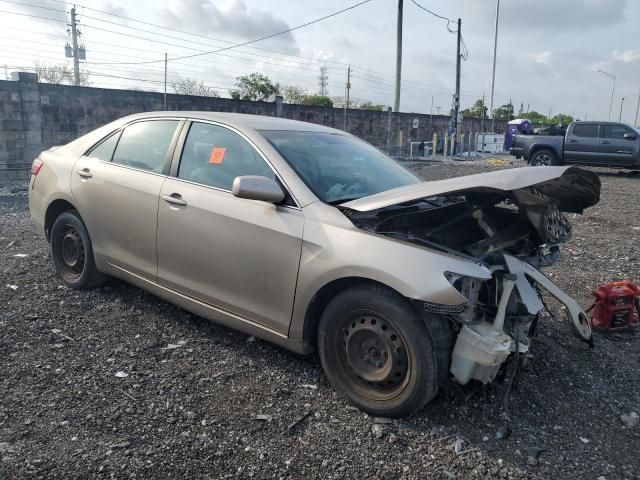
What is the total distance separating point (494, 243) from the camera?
3203mm

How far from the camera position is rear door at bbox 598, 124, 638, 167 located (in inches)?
679

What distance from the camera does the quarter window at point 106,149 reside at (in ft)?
14.4

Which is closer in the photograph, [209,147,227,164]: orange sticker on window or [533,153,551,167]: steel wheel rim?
[209,147,227,164]: orange sticker on window

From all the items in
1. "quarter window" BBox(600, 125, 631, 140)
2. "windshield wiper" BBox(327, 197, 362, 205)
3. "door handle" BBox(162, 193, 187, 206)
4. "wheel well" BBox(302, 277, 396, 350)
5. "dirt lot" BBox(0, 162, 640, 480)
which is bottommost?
"dirt lot" BBox(0, 162, 640, 480)

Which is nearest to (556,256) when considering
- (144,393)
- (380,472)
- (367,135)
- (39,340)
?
(380,472)

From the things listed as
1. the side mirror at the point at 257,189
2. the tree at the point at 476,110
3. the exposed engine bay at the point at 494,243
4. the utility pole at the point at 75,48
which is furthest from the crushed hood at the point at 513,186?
the tree at the point at 476,110

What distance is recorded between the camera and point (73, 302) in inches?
173

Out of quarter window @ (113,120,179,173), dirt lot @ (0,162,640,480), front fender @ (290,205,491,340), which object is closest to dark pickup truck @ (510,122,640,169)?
dirt lot @ (0,162,640,480)

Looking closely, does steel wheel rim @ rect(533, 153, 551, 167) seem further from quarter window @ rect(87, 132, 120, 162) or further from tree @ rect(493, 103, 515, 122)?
tree @ rect(493, 103, 515, 122)

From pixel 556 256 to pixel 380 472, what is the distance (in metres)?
2.02

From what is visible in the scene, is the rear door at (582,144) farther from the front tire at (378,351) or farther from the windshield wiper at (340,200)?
the front tire at (378,351)

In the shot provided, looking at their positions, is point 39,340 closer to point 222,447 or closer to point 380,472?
point 222,447

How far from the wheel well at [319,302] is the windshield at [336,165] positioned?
20.8 inches

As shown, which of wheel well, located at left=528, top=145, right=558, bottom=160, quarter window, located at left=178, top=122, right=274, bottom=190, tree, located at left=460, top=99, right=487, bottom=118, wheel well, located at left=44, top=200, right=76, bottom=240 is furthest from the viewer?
tree, located at left=460, top=99, right=487, bottom=118
